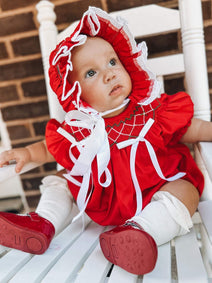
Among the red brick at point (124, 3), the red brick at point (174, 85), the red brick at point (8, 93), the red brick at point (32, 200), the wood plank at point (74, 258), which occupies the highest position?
the red brick at point (124, 3)

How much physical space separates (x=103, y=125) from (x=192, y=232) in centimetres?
30

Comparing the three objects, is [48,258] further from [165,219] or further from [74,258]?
[165,219]

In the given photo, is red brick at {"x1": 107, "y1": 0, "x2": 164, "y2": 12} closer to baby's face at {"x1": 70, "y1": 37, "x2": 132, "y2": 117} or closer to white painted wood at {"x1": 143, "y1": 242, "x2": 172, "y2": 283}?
baby's face at {"x1": 70, "y1": 37, "x2": 132, "y2": 117}

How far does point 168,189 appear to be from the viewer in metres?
0.63

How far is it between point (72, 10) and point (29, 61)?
24 centimetres

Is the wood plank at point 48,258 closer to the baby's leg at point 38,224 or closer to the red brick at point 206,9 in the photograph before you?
the baby's leg at point 38,224

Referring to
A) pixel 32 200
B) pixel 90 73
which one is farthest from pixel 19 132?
pixel 90 73

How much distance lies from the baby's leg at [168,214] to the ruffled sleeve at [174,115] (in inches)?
5.4

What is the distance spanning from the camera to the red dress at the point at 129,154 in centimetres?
66

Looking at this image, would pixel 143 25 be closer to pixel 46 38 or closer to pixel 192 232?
pixel 46 38

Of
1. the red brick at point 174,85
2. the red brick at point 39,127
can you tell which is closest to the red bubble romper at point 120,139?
the red brick at point 174,85

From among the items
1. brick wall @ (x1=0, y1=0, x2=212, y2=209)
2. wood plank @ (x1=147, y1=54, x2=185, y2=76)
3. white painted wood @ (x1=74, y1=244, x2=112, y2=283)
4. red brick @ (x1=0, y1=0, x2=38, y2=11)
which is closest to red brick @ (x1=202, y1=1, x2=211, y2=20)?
brick wall @ (x1=0, y1=0, x2=212, y2=209)

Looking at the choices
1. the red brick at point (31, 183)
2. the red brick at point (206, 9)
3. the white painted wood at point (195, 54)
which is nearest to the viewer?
the white painted wood at point (195, 54)

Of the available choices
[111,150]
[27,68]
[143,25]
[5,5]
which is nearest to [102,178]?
[111,150]
